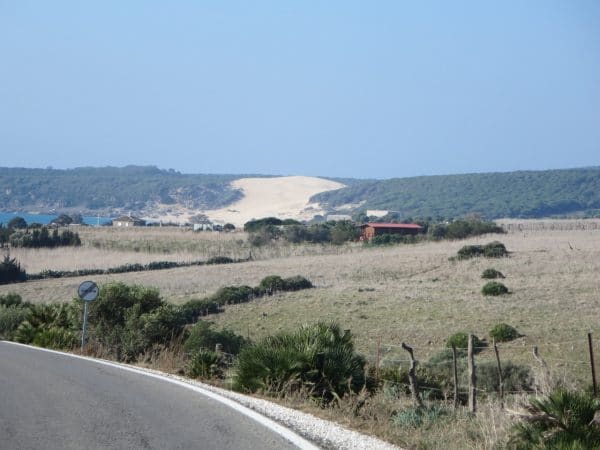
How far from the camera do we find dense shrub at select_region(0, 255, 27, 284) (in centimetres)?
5547

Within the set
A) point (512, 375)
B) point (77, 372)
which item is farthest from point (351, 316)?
point (77, 372)

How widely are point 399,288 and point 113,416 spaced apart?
124 ft

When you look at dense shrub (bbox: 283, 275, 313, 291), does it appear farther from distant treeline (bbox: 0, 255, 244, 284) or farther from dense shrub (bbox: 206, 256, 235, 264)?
dense shrub (bbox: 206, 256, 235, 264)

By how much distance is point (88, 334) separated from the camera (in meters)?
20.0

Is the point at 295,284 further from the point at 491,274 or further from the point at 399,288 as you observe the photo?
the point at 491,274

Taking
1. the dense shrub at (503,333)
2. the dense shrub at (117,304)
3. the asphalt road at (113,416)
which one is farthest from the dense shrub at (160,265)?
the asphalt road at (113,416)

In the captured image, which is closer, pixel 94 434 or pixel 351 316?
pixel 94 434

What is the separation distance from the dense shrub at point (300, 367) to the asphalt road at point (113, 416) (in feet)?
→ 3.28

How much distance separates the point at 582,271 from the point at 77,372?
1598 inches

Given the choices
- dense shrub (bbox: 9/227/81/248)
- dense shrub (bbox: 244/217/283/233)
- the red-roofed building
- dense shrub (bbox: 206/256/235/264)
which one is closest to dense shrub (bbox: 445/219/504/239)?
the red-roofed building

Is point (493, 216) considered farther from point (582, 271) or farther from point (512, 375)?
point (512, 375)

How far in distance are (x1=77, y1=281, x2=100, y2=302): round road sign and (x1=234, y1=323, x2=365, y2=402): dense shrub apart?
7.38 m

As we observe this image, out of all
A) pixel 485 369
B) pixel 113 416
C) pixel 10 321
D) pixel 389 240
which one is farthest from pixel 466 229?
pixel 113 416

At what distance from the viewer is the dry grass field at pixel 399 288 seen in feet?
99.1
